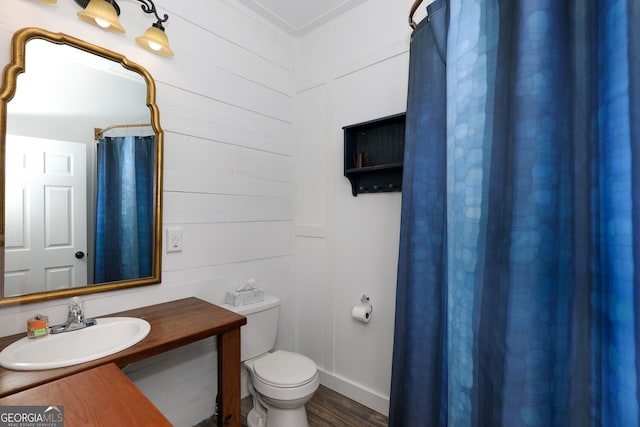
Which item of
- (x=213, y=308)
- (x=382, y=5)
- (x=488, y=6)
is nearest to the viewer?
(x=488, y=6)

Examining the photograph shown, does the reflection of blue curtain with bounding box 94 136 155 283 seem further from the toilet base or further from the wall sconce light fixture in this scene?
the toilet base

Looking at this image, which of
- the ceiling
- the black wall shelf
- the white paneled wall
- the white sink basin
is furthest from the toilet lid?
the ceiling

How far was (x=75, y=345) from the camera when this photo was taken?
116cm

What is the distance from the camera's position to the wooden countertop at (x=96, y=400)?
0.65 meters

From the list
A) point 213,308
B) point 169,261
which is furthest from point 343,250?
point 169,261

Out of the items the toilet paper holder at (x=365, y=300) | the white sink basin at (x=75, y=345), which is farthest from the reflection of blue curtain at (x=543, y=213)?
the white sink basin at (x=75, y=345)

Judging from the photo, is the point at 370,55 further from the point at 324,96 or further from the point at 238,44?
the point at 238,44

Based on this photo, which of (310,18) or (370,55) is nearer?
(370,55)

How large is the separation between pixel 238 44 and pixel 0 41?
113 cm

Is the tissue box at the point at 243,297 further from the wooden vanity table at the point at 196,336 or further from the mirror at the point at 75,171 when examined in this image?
the mirror at the point at 75,171

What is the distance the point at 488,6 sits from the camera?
92 cm

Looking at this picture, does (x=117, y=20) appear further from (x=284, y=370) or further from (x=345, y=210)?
(x=284, y=370)

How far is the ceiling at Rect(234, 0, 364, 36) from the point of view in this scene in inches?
74.7

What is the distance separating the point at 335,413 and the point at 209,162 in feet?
5.54
